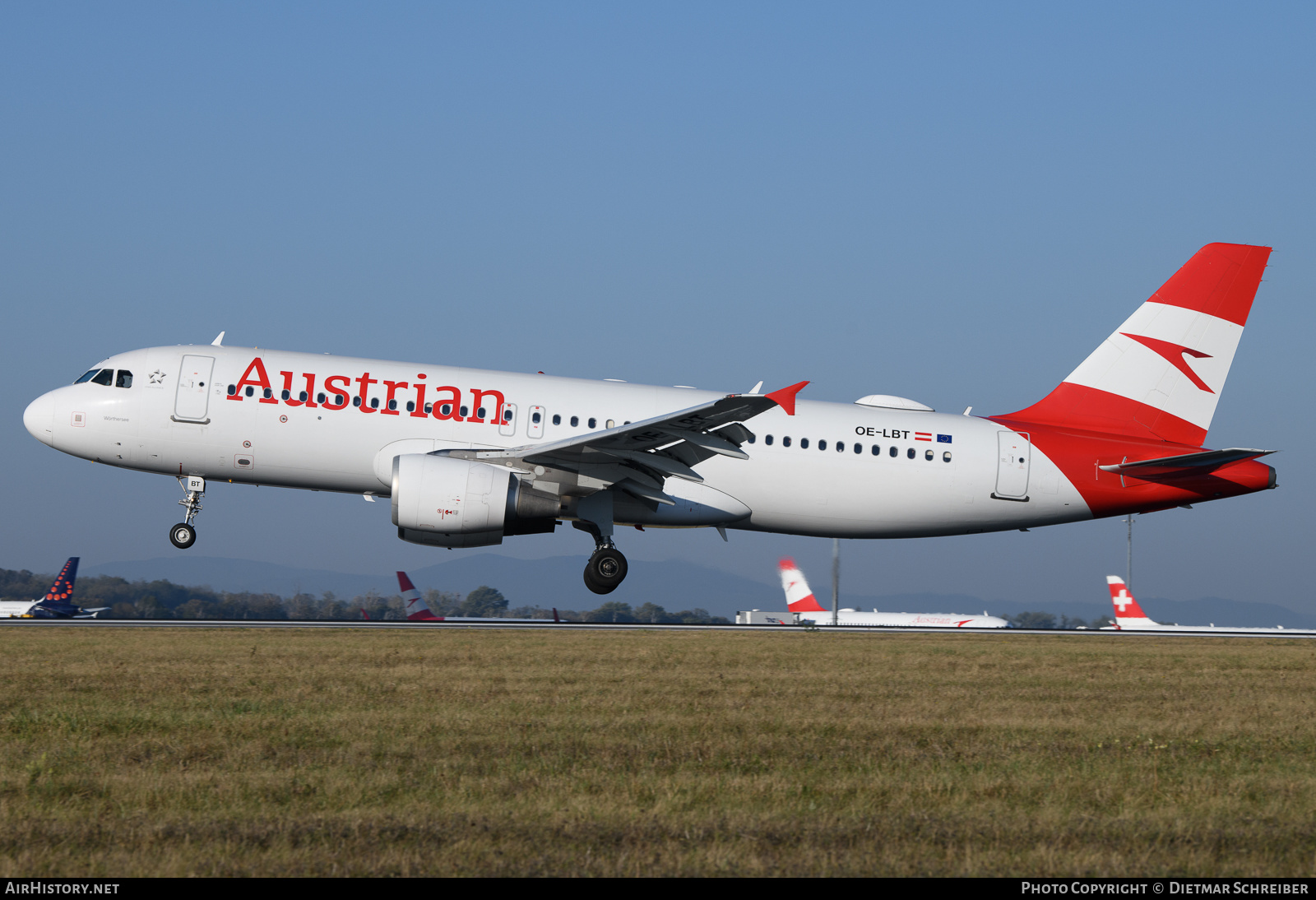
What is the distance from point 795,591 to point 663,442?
41.1 m

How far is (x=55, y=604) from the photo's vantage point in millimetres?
54906

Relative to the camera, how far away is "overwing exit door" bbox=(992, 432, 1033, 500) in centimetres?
2417

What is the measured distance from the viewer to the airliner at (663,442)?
2178 cm

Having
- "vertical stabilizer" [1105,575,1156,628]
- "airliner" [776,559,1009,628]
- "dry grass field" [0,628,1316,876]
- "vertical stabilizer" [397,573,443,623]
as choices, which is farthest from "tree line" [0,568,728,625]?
"dry grass field" [0,628,1316,876]

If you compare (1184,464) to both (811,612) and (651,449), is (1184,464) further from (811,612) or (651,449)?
(811,612)

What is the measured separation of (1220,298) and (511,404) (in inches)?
596

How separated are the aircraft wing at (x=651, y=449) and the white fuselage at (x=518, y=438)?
0.49 meters

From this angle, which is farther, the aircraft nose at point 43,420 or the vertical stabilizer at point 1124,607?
the vertical stabilizer at point 1124,607

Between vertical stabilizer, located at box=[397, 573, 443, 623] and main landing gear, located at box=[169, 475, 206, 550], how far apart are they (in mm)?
20988

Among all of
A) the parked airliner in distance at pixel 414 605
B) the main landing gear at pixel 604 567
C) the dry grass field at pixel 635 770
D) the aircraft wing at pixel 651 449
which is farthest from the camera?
the parked airliner in distance at pixel 414 605

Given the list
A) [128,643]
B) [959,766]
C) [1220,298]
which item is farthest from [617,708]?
[1220,298]

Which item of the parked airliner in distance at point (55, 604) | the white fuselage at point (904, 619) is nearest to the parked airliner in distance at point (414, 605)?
the parked airliner in distance at point (55, 604)

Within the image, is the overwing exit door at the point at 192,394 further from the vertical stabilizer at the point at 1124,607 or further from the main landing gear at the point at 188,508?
the vertical stabilizer at the point at 1124,607
